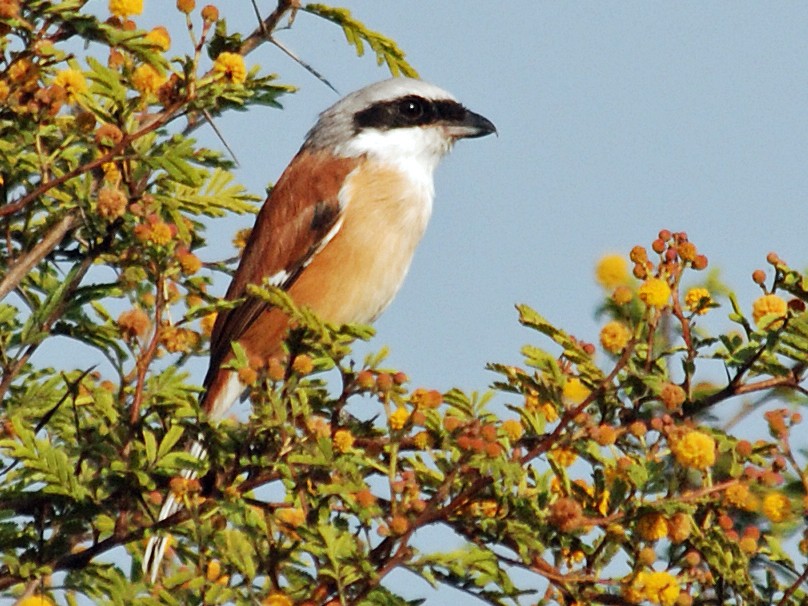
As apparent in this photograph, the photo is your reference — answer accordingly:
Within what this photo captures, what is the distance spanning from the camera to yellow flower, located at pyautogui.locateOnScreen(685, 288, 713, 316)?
8.73 ft

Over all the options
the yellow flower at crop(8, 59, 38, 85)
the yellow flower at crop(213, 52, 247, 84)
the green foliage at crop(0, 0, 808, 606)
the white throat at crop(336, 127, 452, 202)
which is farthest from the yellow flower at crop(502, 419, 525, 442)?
the white throat at crop(336, 127, 452, 202)

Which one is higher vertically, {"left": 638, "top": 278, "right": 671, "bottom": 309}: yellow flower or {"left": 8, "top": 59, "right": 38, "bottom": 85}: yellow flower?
{"left": 638, "top": 278, "right": 671, "bottom": 309}: yellow flower

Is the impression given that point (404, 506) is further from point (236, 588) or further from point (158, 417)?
point (158, 417)

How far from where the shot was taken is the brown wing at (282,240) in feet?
15.2

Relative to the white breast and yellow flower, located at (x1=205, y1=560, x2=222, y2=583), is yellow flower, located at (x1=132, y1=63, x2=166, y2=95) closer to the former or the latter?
yellow flower, located at (x1=205, y1=560, x2=222, y2=583)

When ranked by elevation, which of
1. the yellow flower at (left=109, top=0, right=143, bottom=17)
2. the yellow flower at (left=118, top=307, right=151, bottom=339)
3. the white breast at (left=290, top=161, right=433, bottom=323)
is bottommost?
the yellow flower at (left=118, top=307, right=151, bottom=339)

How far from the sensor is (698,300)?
2662 millimetres

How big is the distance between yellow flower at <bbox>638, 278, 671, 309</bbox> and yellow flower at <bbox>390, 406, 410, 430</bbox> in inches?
19.4

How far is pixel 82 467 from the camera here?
269cm

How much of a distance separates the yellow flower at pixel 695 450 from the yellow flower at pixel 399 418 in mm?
486

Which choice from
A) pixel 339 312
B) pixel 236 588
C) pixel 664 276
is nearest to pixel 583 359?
pixel 664 276

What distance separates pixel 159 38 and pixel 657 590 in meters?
1.52

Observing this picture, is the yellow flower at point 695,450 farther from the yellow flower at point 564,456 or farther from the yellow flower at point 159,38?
the yellow flower at point 159,38

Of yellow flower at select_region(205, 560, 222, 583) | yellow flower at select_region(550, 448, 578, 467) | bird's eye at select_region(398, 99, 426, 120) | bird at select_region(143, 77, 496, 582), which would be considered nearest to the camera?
yellow flower at select_region(205, 560, 222, 583)
